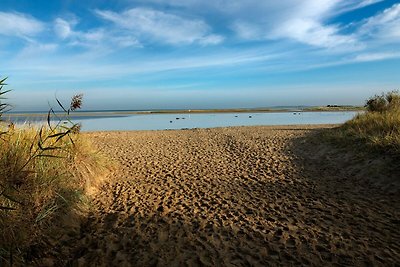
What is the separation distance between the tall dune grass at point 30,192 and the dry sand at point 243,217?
41 centimetres

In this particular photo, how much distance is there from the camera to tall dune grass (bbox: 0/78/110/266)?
3695 mm

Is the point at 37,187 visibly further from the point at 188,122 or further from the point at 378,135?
the point at 188,122

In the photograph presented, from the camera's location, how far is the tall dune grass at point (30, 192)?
3.70m

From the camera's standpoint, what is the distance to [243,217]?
5.34 meters

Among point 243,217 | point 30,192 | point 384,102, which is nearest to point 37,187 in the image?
point 30,192

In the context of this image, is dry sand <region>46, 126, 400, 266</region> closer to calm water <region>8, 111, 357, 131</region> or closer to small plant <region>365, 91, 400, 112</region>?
small plant <region>365, 91, 400, 112</region>

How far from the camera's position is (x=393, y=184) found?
658cm

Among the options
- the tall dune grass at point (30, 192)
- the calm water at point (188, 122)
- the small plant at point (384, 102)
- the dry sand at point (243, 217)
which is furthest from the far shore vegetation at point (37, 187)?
the calm water at point (188, 122)

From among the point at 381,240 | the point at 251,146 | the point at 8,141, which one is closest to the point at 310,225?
the point at 381,240

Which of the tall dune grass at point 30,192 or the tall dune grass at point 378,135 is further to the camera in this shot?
the tall dune grass at point 378,135

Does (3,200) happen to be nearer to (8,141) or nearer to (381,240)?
(8,141)

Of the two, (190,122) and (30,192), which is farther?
(190,122)

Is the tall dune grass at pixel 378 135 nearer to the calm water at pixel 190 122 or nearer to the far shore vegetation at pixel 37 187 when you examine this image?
the far shore vegetation at pixel 37 187

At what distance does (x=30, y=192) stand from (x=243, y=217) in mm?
3624
